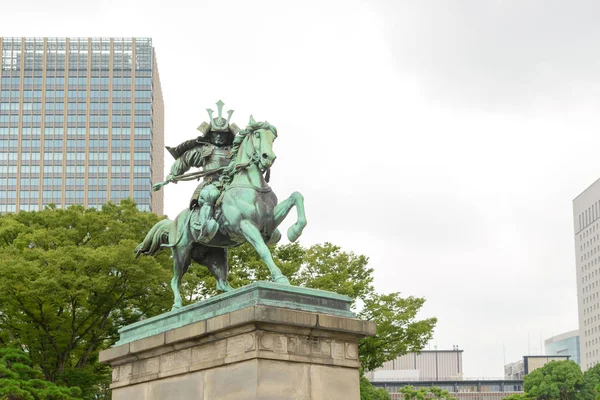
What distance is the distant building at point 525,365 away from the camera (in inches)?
6058

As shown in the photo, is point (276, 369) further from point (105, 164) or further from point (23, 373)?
point (105, 164)

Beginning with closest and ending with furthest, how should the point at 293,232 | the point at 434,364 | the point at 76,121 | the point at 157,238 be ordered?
the point at 293,232
the point at 157,238
the point at 76,121
the point at 434,364

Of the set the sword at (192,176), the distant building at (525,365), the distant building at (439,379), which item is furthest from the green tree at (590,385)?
the sword at (192,176)

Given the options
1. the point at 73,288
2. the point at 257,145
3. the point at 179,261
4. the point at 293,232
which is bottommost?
the point at 179,261

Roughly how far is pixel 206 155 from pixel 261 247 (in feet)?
9.25

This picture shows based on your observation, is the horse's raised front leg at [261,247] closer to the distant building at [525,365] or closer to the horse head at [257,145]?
the horse head at [257,145]

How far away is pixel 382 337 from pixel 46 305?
13711 millimetres

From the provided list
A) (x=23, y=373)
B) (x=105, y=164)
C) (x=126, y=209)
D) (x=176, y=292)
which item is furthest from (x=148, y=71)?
(x=176, y=292)

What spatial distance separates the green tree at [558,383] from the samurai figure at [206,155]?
3485 inches

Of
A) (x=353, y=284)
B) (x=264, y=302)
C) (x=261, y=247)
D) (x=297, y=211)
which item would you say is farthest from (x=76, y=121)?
(x=264, y=302)

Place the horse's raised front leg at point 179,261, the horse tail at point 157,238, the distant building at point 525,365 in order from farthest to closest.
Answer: the distant building at point 525,365 → the horse tail at point 157,238 → the horse's raised front leg at point 179,261

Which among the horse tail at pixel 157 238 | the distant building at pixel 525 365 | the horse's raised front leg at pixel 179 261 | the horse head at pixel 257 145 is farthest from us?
the distant building at pixel 525 365

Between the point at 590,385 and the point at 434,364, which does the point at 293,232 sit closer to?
the point at 590,385

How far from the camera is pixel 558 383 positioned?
98.6 m
